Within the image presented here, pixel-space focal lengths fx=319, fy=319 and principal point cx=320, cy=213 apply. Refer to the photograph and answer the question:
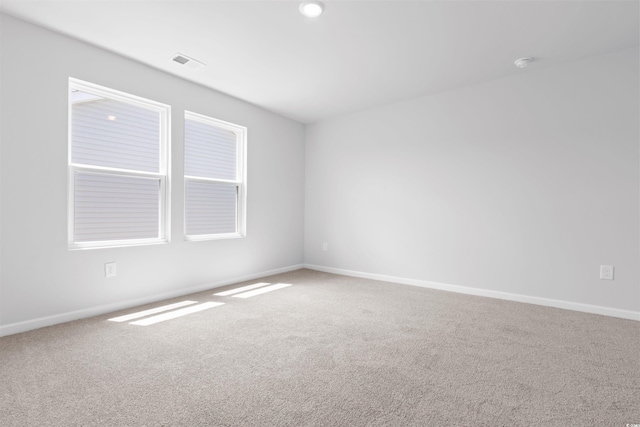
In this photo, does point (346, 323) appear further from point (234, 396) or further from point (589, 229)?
point (589, 229)

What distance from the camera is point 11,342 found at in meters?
2.32

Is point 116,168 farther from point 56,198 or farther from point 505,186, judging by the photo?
point 505,186

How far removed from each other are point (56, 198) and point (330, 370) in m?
2.66

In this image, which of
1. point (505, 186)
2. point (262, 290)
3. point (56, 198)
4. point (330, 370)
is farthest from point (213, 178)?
point (505, 186)

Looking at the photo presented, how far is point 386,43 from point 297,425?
9.62ft

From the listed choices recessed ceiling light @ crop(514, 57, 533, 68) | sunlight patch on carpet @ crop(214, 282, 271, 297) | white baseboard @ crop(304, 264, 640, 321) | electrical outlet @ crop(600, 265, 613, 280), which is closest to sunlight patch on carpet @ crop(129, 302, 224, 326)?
sunlight patch on carpet @ crop(214, 282, 271, 297)

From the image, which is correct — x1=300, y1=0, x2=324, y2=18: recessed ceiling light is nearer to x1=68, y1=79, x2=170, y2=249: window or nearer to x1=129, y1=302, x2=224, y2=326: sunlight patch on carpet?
x1=68, y1=79, x2=170, y2=249: window

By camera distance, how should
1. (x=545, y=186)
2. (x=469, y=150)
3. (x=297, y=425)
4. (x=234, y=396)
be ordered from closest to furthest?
(x=297, y=425) < (x=234, y=396) < (x=545, y=186) < (x=469, y=150)

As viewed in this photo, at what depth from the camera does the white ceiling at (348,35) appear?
237cm

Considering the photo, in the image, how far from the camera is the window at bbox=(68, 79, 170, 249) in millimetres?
2906

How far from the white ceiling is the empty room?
2 centimetres

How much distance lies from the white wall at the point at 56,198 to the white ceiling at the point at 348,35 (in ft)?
0.61

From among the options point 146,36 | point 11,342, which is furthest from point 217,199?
point 11,342

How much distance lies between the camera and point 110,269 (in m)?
3.03
